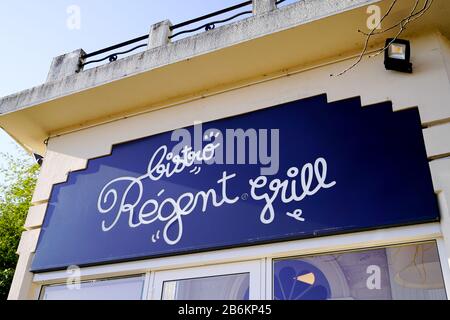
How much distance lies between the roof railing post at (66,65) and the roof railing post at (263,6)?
2.30 m

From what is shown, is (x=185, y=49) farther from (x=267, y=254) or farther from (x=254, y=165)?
(x=267, y=254)

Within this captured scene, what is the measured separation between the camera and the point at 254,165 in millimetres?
4500

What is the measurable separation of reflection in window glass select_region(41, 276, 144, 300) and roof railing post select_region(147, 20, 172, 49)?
2.59 metres

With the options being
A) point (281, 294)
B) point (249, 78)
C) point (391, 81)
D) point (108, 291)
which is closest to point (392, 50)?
point (391, 81)

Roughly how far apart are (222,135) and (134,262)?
59.2 inches

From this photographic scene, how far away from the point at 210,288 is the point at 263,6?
288 cm

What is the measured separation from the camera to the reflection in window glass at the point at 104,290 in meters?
4.43

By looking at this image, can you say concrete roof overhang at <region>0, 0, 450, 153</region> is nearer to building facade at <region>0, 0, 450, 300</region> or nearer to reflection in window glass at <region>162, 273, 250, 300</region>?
building facade at <region>0, 0, 450, 300</region>

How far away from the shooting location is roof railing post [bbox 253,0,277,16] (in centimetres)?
495

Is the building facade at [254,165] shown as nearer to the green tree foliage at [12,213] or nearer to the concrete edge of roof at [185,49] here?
the concrete edge of roof at [185,49]

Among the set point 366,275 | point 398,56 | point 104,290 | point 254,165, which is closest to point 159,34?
point 254,165

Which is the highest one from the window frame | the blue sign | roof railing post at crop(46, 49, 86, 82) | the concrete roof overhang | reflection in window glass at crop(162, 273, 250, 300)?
roof railing post at crop(46, 49, 86, 82)

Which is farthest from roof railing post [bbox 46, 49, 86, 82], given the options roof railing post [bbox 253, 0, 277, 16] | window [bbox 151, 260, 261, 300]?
window [bbox 151, 260, 261, 300]

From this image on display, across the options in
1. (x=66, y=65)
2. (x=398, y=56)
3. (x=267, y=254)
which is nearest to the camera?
(x=267, y=254)
